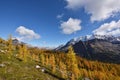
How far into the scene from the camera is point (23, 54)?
132 m

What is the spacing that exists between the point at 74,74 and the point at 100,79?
82.2 meters

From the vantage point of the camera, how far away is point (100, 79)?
19362cm

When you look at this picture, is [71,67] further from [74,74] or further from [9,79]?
[9,79]

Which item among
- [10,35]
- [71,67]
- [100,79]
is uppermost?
[10,35]

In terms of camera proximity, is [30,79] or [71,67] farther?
[71,67]

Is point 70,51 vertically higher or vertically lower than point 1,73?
higher

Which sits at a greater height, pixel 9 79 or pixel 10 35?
pixel 10 35

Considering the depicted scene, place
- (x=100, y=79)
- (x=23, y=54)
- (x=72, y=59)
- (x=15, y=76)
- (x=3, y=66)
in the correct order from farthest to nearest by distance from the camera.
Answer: (x=100, y=79) → (x=23, y=54) → (x=72, y=59) → (x=3, y=66) → (x=15, y=76)

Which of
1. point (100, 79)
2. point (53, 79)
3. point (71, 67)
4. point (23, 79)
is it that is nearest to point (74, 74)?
point (71, 67)

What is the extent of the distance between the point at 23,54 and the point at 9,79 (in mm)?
55867

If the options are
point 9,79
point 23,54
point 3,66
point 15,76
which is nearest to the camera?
point 9,79

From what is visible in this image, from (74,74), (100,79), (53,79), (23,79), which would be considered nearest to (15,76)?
(23,79)

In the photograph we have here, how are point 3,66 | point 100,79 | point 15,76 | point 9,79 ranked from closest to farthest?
point 9,79
point 15,76
point 3,66
point 100,79

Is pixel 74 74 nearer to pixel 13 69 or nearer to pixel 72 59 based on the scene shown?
pixel 72 59
